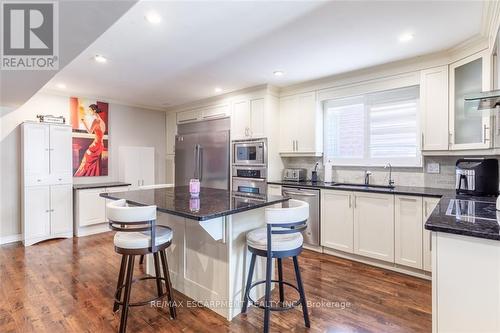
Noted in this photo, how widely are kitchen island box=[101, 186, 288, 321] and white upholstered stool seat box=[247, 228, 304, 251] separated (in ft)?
0.56

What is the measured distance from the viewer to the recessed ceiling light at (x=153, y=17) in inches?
81.3

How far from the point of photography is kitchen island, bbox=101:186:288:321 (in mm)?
1972

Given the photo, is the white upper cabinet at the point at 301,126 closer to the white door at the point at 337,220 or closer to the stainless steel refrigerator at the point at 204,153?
the white door at the point at 337,220

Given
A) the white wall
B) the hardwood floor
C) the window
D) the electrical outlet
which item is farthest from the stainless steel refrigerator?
the electrical outlet

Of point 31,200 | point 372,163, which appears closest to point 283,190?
point 372,163

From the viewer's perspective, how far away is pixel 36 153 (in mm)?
3953

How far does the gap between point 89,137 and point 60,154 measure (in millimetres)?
724

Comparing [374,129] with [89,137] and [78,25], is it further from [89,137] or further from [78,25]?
[89,137]

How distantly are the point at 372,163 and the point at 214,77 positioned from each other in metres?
2.50

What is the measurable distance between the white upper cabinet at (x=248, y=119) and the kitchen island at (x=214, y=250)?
81.6 inches

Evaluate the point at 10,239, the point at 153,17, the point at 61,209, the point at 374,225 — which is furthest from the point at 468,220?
the point at 10,239

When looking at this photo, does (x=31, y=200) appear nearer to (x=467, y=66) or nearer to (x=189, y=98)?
(x=189, y=98)

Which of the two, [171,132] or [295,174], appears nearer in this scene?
[295,174]

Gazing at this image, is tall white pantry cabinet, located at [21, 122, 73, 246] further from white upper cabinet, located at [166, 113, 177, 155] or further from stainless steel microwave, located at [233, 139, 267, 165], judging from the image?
stainless steel microwave, located at [233, 139, 267, 165]
